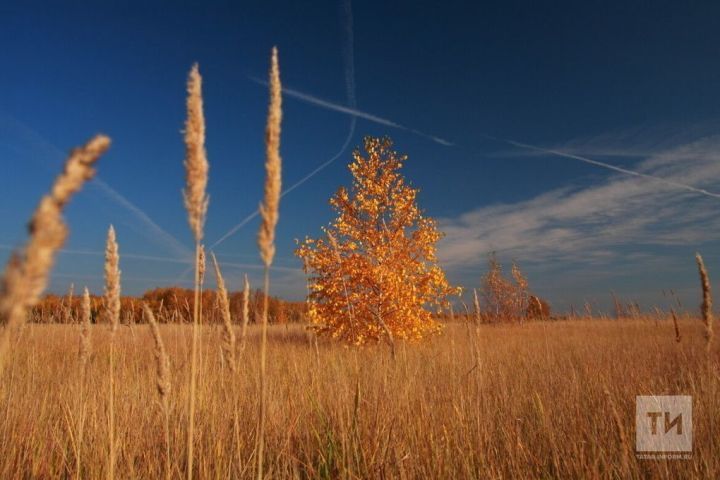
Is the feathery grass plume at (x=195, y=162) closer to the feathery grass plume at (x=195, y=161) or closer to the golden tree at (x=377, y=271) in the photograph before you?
the feathery grass plume at (x=195, y=161)

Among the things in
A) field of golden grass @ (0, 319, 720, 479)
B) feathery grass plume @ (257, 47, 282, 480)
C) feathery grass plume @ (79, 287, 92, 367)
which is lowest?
field of golden grass @ (0, 319, 720, 479)

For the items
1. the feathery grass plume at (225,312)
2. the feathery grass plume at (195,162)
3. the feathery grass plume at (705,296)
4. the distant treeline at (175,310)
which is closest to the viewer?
the feathery grass plume at (195,162)

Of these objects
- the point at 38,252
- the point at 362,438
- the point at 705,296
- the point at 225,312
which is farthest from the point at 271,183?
the point at 705,296

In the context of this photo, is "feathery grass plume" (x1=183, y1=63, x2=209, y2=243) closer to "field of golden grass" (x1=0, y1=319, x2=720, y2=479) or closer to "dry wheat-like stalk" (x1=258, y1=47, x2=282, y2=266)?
"dry wheat-like stalk" (x1=258, y1=47, x2=282, y2=266)

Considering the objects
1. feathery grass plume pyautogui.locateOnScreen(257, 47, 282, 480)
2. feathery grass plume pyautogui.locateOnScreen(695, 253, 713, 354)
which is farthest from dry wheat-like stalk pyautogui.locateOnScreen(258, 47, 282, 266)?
feathery grass plume pyautogui.locateOnScreen(695, 253, 713, 354)

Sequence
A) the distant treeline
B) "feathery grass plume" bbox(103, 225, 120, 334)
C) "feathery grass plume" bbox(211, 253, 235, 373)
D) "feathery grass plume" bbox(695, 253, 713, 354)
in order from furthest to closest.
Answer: the distant treeline
"feathery grass plume" bbox(695, 253, 713, 354)
"feathery grass plume" bbox(211, 253, 235, 373)
"feathery grass plume" bbox(103, 225, 120, 334)

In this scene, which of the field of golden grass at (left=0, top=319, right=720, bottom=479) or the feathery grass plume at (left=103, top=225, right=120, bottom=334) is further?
the field of golden grass at (left=0, top=319, right=720, bottom=479)

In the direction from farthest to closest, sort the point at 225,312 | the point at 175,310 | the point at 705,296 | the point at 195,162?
the point at 175,310
the point at 705,296
the point at 225,312
the point at 195,162

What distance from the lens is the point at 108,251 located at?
180 centimetres

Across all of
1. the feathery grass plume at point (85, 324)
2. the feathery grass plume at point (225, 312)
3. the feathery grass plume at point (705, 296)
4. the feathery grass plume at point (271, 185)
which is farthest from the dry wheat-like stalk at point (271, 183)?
the feathery grass plume at point (705, 296)

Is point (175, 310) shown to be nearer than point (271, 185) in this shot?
No

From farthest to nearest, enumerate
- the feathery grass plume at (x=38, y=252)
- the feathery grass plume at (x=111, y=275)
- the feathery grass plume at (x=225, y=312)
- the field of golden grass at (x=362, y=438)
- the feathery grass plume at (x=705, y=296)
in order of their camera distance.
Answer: the feathery grass plume at (x=705, y=296) < the field of golden grass at (x=362, y=438) < the feathery grass plume at (x=225, y=312) < the feathery grass plume at (x=111, y=275) < the feathery grass plume at (x=38, y=252)

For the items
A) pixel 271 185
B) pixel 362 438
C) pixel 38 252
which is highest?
pixel 271 185

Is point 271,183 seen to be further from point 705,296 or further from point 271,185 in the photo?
point 705,296
